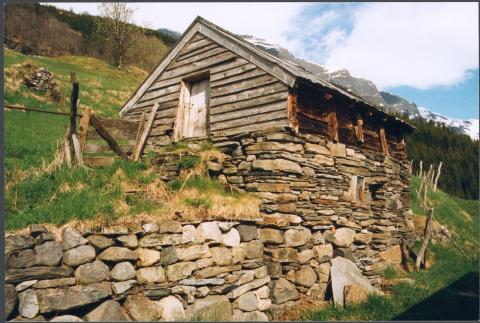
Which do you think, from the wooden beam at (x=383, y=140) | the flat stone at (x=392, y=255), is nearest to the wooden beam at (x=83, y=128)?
the flat stone at (x=392, y=255)

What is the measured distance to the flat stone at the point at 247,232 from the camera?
265 inches

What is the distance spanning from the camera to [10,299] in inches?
166

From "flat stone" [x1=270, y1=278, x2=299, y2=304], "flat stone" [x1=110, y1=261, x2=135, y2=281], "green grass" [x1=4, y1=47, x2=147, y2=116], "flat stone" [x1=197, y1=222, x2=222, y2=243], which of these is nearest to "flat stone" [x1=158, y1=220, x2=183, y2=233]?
"flat stone" [x1=197, y1=222, x2=222, y2=243]

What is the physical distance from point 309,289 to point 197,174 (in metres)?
3.30

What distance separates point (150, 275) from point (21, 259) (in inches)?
66.7

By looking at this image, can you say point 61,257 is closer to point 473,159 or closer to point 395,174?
point 395,174

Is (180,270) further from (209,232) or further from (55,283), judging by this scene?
(55,283)

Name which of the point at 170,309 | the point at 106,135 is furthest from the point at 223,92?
the point at 170,309

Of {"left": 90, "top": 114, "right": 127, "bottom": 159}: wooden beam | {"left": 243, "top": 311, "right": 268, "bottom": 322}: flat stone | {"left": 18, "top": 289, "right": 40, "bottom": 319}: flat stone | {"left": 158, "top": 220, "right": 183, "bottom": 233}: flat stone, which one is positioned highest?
{"left": 90, "top": 114, "right": 127, "bottom": 159}: wooden beam

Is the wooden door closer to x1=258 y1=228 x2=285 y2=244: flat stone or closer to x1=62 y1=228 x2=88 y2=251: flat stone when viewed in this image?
x1=258 y1=228 x2=285 y2=244: flat stone

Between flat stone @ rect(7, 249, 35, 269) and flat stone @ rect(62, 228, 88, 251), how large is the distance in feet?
1.28

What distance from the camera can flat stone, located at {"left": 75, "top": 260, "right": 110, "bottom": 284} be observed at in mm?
4816

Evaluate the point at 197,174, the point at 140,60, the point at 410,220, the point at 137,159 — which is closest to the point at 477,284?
the point at 410,220

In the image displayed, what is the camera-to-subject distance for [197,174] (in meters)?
7.81
